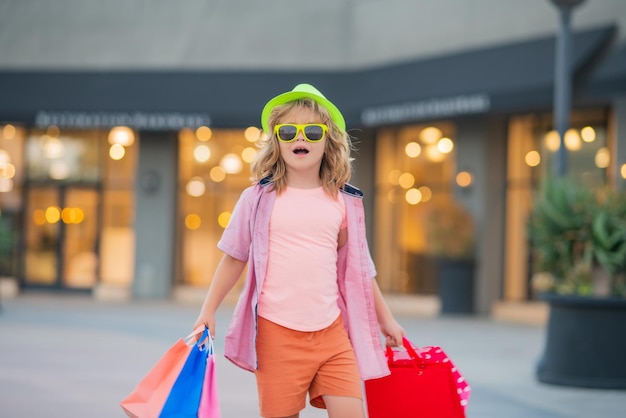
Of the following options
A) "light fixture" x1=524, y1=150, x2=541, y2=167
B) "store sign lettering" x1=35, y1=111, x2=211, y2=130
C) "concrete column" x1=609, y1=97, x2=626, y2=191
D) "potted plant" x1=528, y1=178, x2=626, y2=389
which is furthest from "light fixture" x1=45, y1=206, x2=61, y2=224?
"potted plant" x1=528, y1=178, x2=626, y2=389

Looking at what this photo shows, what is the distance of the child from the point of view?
4.61 metres

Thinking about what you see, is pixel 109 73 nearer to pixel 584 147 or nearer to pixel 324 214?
pixel 584 147

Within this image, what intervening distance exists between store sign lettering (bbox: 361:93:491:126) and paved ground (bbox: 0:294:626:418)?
11.1 ft

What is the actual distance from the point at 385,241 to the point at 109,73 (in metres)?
6.45

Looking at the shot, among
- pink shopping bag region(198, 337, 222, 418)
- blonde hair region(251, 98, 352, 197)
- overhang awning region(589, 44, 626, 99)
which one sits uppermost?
overhang awning region(589, 44, 626, 99)

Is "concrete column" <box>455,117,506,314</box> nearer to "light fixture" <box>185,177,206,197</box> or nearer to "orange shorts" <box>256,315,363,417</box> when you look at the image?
"light fixture" <box>185,177,206,197</box>

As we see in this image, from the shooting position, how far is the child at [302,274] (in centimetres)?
461

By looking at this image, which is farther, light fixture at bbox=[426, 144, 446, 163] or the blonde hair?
light fixture at bbox=[426, 144, 446, 163]

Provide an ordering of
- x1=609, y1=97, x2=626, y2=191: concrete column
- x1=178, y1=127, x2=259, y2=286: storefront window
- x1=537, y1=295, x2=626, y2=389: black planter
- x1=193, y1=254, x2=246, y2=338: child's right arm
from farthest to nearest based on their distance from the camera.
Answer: x1=178, y1=127, x2=259, y2=286: storefront window
x1=609, y1=97, x2=626, y2=191: concrete column
x1=537, y1=295, x2=626, y2=389: black planter
x1=193, y1=254, x2=246, y2=338: child's right arm

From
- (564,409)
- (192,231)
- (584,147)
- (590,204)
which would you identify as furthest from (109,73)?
(564,409)

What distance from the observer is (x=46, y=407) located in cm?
796

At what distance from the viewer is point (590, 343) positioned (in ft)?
31.4

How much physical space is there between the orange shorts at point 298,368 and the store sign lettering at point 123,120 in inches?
649

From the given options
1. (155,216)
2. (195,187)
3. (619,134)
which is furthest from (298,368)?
(195,187)
